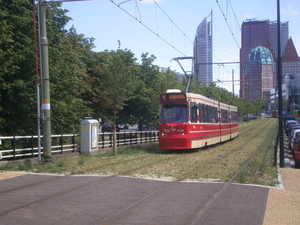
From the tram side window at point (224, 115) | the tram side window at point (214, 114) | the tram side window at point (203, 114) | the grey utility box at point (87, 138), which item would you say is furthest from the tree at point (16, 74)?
the tram side window at point (224, 115)

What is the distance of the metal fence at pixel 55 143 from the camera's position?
15398 millimetres

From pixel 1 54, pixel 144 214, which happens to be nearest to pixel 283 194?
pixel 144 214

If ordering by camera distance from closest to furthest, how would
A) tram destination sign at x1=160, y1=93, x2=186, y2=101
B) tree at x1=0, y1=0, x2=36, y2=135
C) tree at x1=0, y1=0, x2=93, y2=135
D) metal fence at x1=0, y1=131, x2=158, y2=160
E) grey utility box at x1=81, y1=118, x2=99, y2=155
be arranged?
metal fence at x1=0, y1=131, x2=158, y2=160, tree at x1=0, y1=0, x2=36, y2=135, tree at x1=0, y1=0, x2=93, y2=135, grey utility box at x1=81, y1=118, x2=99, y2=155, tram destination sign at x1=160, y1=93, x2=186, y2=101

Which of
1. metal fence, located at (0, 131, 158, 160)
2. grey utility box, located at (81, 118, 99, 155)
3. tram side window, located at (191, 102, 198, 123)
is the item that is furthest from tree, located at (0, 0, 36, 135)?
tram side window, located at (191, 102, 198, 123)

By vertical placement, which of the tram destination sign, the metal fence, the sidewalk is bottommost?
the sidewalk

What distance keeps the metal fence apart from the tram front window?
344 cm

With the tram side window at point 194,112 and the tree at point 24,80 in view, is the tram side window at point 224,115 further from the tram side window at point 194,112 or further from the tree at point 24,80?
the tree at point 24,80

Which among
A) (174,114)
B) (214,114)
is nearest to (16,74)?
(174,114)

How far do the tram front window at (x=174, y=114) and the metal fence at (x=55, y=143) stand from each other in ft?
11.3

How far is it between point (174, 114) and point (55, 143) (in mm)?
6681

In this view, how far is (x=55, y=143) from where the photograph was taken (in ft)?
69.9

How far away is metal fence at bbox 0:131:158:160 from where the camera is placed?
15398 millimetres

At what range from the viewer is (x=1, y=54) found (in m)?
18.0

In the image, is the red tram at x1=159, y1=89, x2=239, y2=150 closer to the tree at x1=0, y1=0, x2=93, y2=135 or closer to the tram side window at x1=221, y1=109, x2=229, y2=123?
the tree at x1=0, y1=0, x2=93, y2=135
